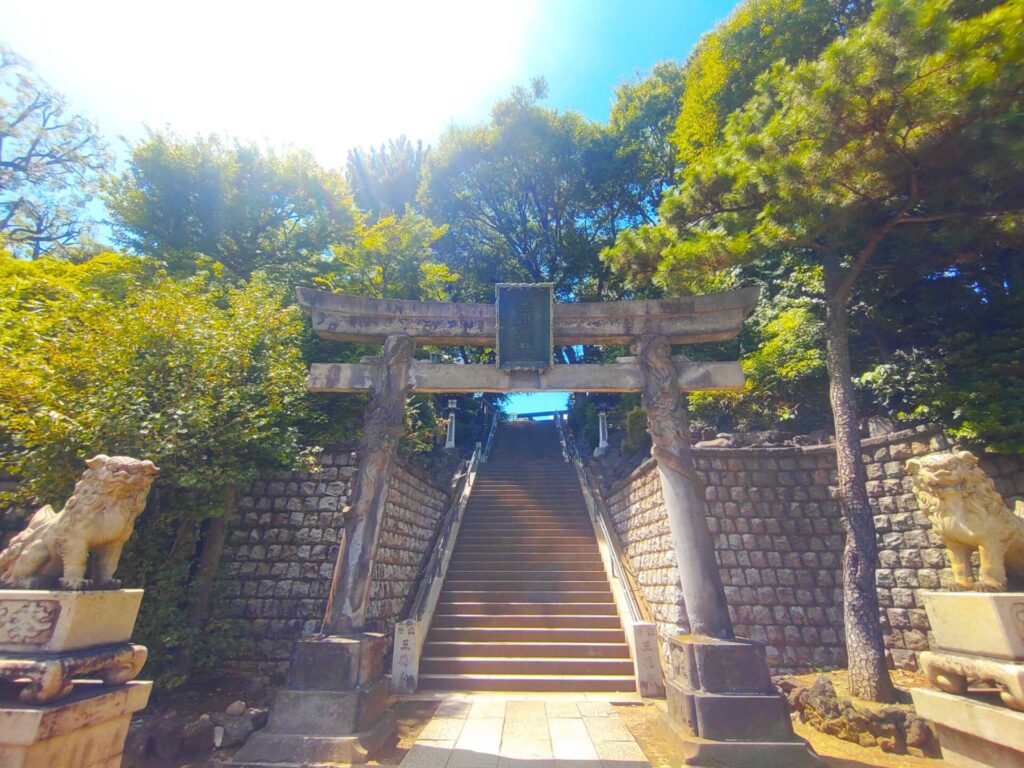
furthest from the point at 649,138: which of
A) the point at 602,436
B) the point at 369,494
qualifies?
the point at 369,494

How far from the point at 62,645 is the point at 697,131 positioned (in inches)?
608

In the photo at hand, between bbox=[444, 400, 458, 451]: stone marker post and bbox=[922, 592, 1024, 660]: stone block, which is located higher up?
bbox=[444, 400, 458, 451]: stone marker post

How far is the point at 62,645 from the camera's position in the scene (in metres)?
3.41

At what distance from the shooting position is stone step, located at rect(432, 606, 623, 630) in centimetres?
816

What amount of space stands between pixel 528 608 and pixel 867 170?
8.62m

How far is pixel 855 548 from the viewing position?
6.70 metres

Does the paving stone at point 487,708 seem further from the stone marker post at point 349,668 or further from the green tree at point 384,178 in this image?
the green tree at point 384,178

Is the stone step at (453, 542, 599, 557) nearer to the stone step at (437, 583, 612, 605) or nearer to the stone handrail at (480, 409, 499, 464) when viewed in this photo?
the stone step at (437, 583, 612, 605)

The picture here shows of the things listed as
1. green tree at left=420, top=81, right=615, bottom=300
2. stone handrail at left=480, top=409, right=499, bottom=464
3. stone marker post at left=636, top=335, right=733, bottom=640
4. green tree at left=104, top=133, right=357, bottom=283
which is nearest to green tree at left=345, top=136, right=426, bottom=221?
green tree at left=420, top=81, right=615, bottom=300

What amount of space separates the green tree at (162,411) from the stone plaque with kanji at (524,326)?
Result: 3997mm

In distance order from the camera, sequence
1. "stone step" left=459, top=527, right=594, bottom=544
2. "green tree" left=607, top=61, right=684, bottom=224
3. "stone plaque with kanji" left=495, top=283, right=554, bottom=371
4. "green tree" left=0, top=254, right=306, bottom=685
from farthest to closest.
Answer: "green tree" left=607, top=61, right=684, bottom=224 < "stone step" left=459, top=527, right=594, bottom=544 < "stone plaque with kanji" left=495, top=283, right=554, bottom=371 < "green tree" left=0, top=254, right=306, bottom=685

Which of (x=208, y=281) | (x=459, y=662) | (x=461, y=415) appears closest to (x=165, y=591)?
(x=459, y=662)

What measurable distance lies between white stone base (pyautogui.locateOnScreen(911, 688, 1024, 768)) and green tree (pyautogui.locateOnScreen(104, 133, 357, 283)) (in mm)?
13840

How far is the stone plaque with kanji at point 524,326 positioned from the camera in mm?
6406
